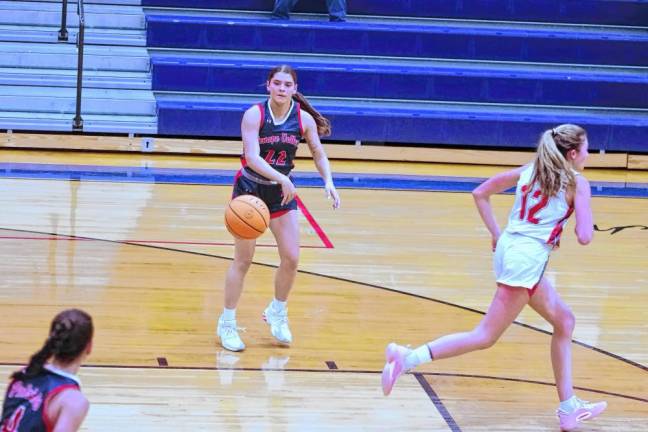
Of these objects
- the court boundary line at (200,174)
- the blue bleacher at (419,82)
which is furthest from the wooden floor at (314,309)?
the blue bleacher at (419,82)

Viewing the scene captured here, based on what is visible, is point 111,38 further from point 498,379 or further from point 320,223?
point 498,379

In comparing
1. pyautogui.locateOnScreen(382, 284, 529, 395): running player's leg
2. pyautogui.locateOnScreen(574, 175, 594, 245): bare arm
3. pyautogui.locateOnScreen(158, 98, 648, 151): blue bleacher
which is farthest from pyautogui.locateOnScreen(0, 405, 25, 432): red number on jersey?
pyautogui.locateOnScreen(158, 98, 648, 151): blue bleacher

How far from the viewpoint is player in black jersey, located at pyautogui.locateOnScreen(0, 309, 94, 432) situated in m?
3.11

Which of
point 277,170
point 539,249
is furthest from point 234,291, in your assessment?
point 539,249

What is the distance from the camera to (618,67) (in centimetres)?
1390

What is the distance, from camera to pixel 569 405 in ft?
16.0

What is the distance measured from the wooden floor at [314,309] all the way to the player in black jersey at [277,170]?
0.80ft

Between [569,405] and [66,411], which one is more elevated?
[66,411]

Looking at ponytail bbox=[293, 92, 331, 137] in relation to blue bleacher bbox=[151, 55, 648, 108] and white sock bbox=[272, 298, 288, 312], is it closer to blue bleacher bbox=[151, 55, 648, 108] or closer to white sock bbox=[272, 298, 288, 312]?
white sock bbox=[272, 298, 288, 312]

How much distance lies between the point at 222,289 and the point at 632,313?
8.18 feet

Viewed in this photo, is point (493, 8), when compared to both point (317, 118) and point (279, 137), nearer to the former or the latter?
point (317, 118)

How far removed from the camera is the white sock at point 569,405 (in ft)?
16.0

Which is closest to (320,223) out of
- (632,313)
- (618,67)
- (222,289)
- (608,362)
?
(222,289)

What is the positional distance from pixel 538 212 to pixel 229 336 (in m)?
1.86
